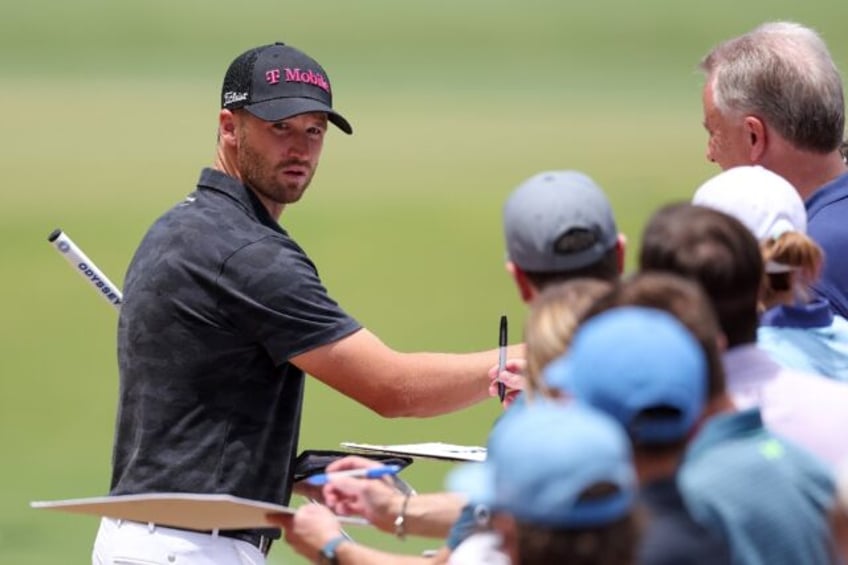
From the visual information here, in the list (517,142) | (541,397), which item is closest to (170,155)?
(517,142)

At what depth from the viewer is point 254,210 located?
335cm

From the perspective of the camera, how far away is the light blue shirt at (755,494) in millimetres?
1877

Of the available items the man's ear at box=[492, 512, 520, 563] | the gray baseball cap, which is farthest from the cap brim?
the man's ear at box=[492, 512, 520, 563]

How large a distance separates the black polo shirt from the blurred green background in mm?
3618

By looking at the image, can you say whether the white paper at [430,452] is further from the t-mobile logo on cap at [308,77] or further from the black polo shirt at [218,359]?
the t-mobile logo on cap at [308,77]

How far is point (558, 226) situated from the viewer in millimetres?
2309

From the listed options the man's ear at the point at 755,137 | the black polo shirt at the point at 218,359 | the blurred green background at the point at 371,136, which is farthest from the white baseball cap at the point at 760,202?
the blurred green background at the point at 371,136

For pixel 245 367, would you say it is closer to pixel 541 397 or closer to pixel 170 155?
pixel 541 397

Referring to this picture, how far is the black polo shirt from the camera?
3.15m

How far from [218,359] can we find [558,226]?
3.42ft

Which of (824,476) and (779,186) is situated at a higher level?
(779,186)

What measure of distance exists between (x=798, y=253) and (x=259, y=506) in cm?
85

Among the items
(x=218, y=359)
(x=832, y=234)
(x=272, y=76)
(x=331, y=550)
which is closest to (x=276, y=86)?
(x=272, y=76)

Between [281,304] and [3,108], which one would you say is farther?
[3,108]
